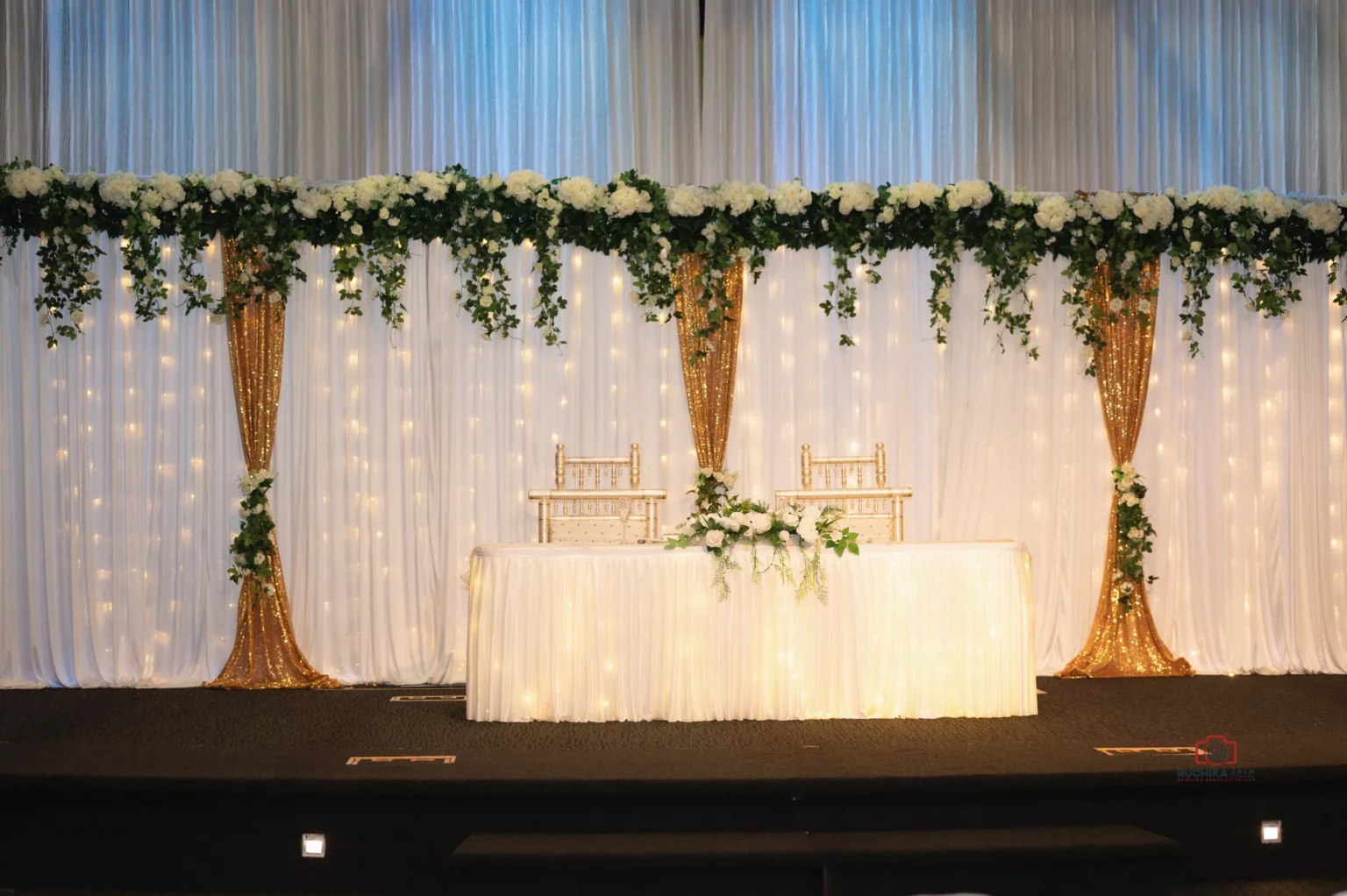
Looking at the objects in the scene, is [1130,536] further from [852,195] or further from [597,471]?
[597,471]

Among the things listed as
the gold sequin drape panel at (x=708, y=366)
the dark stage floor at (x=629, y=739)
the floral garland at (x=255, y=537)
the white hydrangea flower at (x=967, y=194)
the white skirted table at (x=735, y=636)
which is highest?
the white hydrangea flower at (x=967, y=194)

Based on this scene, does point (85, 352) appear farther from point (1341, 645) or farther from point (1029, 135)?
point (1341, 645)

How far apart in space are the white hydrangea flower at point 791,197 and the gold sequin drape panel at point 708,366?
0.48 metres

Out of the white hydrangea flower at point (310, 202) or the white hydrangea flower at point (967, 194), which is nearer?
the white hydrangea flower at point (310, 202)

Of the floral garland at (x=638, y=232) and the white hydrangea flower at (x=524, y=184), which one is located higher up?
the white hydrangea flower at (x=524, y=184)

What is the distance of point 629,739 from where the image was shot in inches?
180

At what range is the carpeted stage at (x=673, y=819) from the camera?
352cm

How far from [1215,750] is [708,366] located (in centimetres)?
365

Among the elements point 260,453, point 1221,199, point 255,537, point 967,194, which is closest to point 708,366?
point 967,194

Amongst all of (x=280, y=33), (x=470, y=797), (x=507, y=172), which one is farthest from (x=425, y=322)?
(x=470, y=797)

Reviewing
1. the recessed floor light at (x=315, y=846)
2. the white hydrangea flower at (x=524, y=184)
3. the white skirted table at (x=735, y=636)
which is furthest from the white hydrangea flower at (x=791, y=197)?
→ the recessed floor light at (x=315, y=846)

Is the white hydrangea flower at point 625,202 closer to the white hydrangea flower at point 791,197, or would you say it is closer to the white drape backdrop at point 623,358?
the white drape backdrop at point 623,358

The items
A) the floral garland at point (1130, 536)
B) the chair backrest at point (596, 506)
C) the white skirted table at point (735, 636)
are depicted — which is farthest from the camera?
the floral garland at point (1130, 536)

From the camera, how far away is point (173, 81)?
22.6 feet
